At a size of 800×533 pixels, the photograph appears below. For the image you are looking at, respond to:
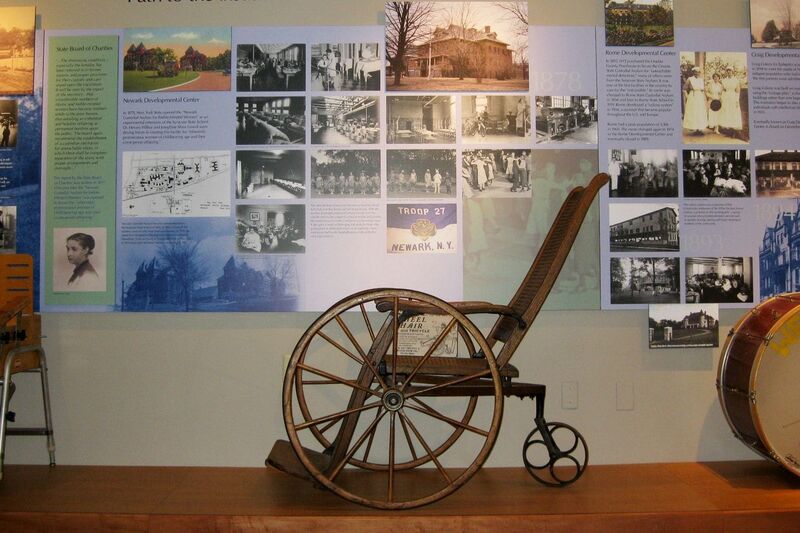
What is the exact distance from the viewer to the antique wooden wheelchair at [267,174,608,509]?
2457mm

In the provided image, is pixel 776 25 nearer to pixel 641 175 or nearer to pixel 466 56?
pixel 641 175

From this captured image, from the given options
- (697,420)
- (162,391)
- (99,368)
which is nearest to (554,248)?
(697,420)

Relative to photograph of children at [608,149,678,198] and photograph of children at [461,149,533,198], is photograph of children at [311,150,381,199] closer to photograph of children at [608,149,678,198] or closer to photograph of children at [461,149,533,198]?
photograph of children at [461,149,533,198]

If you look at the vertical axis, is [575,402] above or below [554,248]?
below

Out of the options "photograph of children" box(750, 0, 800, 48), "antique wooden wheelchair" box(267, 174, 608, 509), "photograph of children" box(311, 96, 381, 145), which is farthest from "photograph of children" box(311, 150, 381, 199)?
"photograph of children" box(750, 0, 800, 48)

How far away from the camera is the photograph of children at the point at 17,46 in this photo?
3268 mm

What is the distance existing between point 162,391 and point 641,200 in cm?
262

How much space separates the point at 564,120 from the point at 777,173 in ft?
3.77

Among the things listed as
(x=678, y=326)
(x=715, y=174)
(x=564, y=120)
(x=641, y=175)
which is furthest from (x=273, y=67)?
(x=678, y=326)

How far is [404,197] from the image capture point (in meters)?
3.25

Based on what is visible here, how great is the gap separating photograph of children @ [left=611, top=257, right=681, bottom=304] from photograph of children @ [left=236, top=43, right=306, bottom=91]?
1864mm

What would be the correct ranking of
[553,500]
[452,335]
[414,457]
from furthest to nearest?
[452,335] < [414,457] < [553,500]

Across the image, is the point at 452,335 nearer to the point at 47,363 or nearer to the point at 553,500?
the point at 553,500

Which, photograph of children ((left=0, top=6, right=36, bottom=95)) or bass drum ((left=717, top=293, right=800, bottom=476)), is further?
photograph of children ((left=0, top=6, right=36, bottom=95))
